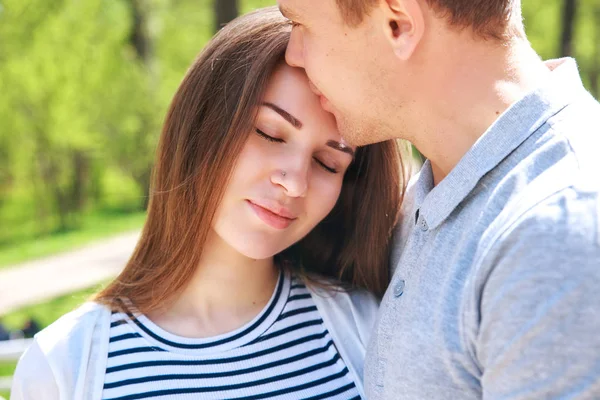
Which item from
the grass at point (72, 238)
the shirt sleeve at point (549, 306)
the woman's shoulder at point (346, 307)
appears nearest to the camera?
the shirt sleeve at point (549, 306)

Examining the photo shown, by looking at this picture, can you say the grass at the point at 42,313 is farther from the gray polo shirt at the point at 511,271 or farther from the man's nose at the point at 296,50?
the gray polo shirt at the point at 511,271

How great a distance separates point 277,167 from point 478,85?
2.25 ft

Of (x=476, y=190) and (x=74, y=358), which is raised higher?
(x=476, y=190)

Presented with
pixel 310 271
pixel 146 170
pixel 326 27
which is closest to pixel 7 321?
pixel 310 271

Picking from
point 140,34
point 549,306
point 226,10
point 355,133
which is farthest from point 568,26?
point 549,306

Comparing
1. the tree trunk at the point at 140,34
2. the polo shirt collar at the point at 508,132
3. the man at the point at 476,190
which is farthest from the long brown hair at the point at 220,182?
the tree trunk at the point at 140,34

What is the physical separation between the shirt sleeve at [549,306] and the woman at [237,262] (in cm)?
85

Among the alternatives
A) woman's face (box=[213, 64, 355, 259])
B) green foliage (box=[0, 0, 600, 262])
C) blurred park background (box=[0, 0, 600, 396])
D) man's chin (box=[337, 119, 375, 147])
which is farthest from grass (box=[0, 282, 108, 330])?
man's chin (box=[337, 119, 375, 147])

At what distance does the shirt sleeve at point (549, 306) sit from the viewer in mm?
1294

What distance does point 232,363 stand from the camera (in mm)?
2197

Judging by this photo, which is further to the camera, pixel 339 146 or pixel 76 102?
pixel 76 102

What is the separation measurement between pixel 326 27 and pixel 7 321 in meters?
6.25

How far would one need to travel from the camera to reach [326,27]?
1.74 meters

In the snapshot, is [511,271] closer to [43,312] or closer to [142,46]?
[43,312]
